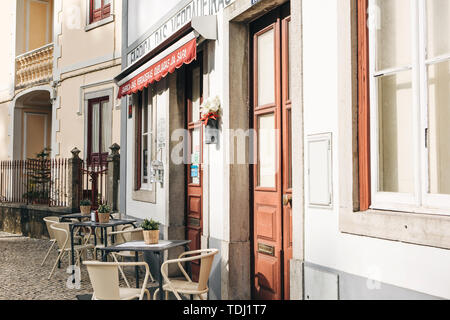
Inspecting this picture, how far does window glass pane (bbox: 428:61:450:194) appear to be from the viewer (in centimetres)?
297

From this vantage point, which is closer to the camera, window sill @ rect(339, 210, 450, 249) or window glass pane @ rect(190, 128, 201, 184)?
window sill @ rect(339, 210, 450, 249)

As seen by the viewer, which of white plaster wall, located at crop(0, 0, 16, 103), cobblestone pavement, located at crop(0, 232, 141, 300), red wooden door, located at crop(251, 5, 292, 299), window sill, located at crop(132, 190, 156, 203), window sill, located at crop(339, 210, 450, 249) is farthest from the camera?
white plaster wall, located at crop(0, 0, 16, 103)

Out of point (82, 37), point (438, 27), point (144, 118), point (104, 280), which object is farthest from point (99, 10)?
point (438, 27)

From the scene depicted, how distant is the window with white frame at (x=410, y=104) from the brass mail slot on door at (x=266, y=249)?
1855 millimetres

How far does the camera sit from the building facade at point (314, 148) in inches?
121

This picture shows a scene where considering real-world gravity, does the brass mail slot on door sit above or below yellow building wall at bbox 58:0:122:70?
below

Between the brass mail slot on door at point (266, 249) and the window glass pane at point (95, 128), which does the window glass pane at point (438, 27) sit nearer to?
the brass mail slot on door at point (266, 249)

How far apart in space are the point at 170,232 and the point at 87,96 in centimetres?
794

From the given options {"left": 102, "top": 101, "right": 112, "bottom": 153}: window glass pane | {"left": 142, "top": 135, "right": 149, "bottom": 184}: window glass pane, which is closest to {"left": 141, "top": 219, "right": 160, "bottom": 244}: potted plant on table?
{"left": 142, "top": 135, "right": 149, "bottom": 184}: window glass pane

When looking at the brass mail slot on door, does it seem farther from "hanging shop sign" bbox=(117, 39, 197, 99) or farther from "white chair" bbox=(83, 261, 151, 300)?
"hanging shop sign" bbox=(117, 39, 197, 99)

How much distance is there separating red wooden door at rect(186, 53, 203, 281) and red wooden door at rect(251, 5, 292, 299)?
56.4 inches

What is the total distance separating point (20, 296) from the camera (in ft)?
21.3

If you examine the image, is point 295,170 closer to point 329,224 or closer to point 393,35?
point 329,224
